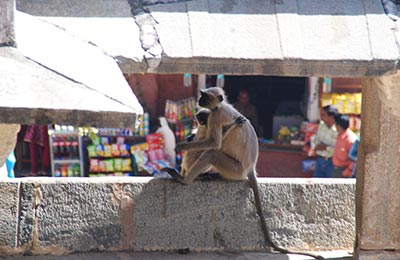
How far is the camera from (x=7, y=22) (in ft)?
12.4

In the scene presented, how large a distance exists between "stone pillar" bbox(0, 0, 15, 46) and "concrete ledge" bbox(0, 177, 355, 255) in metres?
2.25

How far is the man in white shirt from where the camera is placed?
9906mm

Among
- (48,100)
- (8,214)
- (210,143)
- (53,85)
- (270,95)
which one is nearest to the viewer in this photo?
(48,100)

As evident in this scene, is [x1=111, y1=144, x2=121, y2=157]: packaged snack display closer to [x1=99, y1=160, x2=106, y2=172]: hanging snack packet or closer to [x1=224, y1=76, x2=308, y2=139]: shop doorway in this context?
[x1=99, y1=160, x2=106, y2=172]: hanging snack packet

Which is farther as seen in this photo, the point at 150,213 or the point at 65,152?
the point at 65,152

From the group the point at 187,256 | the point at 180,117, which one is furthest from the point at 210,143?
the point at 180,117

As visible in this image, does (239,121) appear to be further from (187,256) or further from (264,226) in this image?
(187,256)

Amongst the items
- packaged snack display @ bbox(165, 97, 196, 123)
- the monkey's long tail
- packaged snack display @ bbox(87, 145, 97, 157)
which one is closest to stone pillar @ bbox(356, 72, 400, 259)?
the monkey's long tail

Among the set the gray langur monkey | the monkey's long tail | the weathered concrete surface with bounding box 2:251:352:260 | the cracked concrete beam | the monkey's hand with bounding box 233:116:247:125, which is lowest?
the weathered concrete surface with bounding box 2:251:352:260

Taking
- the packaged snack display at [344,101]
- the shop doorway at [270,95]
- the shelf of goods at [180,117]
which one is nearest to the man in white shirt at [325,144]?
the packaged snack display at [344,101]

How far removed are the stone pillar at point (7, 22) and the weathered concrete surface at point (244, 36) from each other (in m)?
0.97

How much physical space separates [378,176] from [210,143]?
4.68 feet

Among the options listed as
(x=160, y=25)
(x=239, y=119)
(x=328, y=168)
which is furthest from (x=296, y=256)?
(x=328, y=168)

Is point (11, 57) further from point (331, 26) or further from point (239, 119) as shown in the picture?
point (239, 119)
